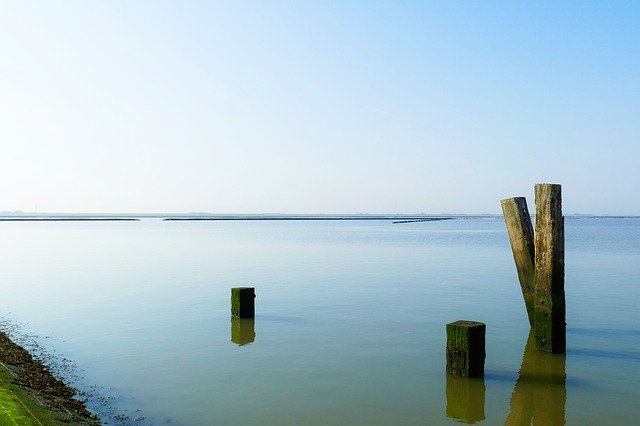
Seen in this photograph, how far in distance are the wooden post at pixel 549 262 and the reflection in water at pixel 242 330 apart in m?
6.13

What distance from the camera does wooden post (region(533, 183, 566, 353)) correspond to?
1120cm

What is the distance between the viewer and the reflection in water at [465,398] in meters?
8.52

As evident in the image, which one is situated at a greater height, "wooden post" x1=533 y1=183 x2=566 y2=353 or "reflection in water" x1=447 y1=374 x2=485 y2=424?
"wooden post" x1=533 y1=183 x2=566 y2=353

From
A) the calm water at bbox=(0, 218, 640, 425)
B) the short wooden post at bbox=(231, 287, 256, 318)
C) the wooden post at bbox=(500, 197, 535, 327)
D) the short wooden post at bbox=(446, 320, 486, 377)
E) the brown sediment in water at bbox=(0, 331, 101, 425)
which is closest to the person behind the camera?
the brown sediment in water at bbox=(0, 331, 101, 425)

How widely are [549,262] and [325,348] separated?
473 cm

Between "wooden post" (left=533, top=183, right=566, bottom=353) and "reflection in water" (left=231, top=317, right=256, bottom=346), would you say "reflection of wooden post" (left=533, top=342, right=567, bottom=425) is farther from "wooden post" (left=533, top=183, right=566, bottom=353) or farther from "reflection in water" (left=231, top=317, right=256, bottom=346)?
"reflection in water" (left=231, top=317, right=256, bottom=346)

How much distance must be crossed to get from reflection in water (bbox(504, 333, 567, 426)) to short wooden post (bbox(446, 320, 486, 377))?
2.39 ft

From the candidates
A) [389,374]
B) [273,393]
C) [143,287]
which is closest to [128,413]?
[273,393]

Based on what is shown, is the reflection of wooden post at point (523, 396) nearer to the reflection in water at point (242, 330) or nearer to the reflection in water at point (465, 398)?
the reflection in water at point (465, 398)

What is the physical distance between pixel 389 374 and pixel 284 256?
26250 millimetres

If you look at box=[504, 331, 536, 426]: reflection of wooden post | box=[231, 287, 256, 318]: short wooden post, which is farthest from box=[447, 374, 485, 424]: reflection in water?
box=[231, 287, 256, 318]: short wooden post

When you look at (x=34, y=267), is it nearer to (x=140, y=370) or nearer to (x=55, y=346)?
(x=55, y=346)

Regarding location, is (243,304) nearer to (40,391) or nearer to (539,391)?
(40,391)

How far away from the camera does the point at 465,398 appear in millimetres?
9141
